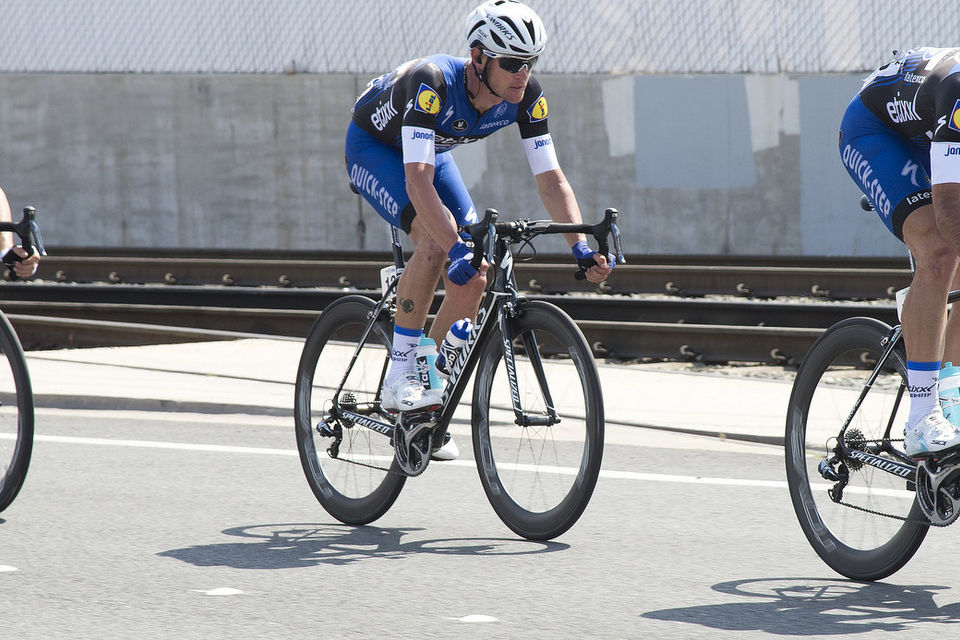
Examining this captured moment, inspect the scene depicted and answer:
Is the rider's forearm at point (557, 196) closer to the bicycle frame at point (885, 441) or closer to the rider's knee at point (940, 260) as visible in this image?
the bicycle frame at point (885, 441)

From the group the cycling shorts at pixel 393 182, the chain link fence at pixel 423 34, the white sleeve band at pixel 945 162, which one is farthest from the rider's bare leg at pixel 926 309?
the chain link fence at pixel 423 34

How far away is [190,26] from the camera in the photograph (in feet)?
79.9

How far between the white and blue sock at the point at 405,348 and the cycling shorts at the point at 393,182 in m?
0.42

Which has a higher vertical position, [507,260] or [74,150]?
[74,150]

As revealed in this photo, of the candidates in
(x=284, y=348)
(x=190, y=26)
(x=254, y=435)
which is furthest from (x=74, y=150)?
(x=254, y=435)

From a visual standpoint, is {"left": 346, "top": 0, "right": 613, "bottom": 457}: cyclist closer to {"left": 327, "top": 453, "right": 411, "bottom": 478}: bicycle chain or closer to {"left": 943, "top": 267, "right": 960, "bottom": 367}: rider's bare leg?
{"left": 327, "top": 453, "right": 411, "bottom": 478}: bicycle chain

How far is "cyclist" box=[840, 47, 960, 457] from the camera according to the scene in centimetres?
441

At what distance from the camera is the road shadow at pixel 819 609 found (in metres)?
4.34

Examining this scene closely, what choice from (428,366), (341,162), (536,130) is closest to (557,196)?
(536,130)

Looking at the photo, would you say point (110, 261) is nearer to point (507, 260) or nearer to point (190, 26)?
point (190, 26)

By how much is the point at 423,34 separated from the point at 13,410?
17715 millimetres

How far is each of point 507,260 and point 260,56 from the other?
19873 mm

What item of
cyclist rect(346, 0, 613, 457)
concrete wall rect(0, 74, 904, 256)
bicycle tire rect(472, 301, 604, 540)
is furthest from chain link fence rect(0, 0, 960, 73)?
bicycle tire rect(472, 301, 604, 540)

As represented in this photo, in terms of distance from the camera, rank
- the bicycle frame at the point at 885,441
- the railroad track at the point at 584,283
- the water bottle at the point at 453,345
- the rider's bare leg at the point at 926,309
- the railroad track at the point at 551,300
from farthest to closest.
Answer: the railroad track at the point at 584,283
the railroad track at the point at 551,300
the water bottle at the point at 453,345
the bicycle frame at the point at 885,441
the rider's bare leg at the point at 926,309
